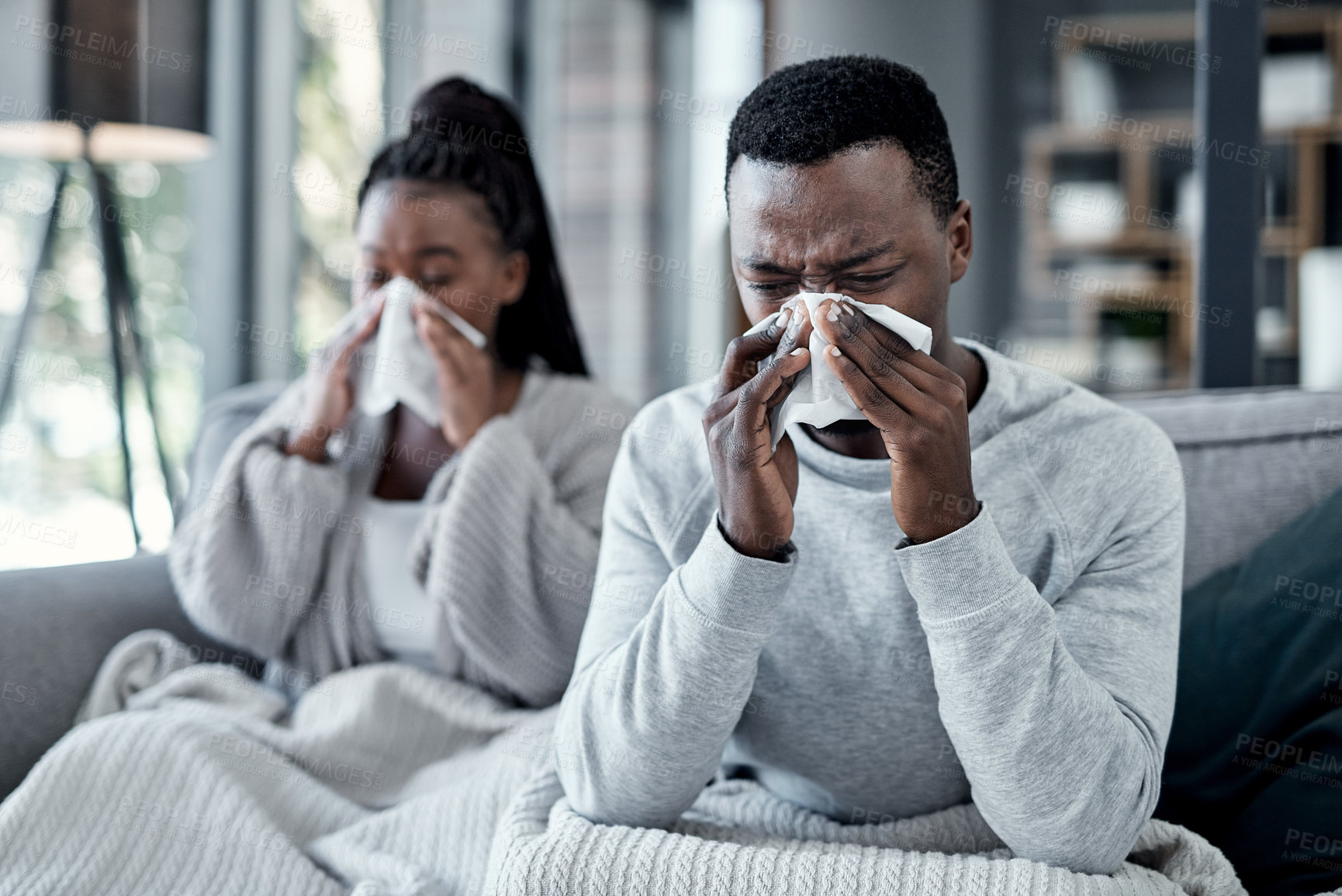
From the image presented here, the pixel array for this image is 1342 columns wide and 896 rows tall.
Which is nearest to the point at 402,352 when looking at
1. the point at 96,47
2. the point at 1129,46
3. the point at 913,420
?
the point at 913,420

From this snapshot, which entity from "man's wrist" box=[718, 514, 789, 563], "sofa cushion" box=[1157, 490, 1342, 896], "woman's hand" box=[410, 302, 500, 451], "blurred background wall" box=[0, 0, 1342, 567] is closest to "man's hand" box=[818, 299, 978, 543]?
"man's wrist" box=[718, 514, 789, 563]

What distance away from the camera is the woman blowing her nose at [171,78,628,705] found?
1.42 metres

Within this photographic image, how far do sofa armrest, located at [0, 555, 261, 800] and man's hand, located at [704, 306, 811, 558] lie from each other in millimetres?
957

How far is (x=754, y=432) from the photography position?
2.88 ft

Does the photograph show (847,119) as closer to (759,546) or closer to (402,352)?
(759,546)

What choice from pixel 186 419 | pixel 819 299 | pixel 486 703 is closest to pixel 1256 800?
pixel 819 299

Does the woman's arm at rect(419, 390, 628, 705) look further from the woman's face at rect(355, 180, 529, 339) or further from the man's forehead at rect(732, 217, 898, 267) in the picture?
the man's forehead at rect(732, 217, 898, 267)

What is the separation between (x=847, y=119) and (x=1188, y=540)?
2.26 feet

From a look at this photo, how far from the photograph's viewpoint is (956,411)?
0.84 metres

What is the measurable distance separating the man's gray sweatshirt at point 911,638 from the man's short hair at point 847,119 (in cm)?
23

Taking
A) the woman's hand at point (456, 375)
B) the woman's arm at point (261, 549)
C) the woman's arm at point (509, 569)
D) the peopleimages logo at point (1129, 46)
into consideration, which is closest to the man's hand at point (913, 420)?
the woman's arm at point (509, 569)

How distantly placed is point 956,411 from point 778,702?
35 centimetres

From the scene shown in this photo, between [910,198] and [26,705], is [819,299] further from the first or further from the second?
[26,705]

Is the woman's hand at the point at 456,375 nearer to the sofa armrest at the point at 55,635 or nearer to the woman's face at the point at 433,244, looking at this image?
the woman's face at the point at 433,244
